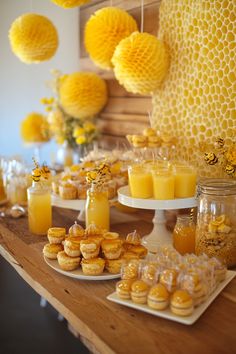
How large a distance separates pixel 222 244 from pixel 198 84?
2.48 ft

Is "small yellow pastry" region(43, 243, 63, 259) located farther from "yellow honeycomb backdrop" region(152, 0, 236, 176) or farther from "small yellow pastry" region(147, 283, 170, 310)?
"yellow honeycomb backdrop" region(152, 0, 236, 176)

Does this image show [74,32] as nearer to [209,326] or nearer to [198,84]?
[198,84]

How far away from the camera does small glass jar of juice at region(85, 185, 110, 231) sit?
1.64m

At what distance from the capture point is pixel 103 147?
2725 millimetres

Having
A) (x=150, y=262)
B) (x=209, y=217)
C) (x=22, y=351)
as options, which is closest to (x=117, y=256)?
(x=150, y=262)

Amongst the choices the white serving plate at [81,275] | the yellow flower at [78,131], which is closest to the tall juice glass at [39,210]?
the white serving plate at [81,275]

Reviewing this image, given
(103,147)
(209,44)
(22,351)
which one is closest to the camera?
(209,44)

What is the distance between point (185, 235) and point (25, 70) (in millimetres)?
2623

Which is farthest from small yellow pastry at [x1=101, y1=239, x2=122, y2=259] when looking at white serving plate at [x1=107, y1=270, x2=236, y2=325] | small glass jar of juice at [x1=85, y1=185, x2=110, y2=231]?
small glass jar of juice at [x1=85, y1=185, x2=110, y2=231]

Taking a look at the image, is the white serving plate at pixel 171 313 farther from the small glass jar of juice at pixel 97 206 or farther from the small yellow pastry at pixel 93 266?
the small glass jar of juice at pixel 97 206

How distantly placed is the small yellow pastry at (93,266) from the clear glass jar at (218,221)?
312 mm

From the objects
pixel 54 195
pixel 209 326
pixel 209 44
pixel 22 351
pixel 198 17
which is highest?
pixel 198 17

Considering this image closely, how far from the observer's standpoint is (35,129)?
2.92 m

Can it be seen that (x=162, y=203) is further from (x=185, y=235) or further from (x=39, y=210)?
(x=39, y=210)
